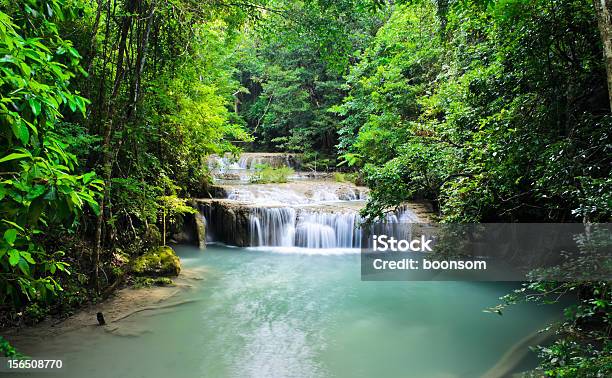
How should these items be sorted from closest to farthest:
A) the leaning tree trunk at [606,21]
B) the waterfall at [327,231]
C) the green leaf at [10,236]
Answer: the green leaf at [10,236] → the leaning tree trunk at [606,21] → the waterfall at [327,231]

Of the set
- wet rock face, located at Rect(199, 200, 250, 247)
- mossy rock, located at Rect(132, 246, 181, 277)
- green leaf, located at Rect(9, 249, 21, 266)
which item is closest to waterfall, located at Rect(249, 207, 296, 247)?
wet rock face, located at Rect(199, 200, 250, 247)

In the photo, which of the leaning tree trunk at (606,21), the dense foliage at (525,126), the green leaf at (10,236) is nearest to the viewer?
the green leaf at (10,236)

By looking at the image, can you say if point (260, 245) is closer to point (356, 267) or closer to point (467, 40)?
point (356, 267)

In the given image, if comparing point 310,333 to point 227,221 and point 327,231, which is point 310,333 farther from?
point 227,221

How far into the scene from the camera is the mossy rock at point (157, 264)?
675cm

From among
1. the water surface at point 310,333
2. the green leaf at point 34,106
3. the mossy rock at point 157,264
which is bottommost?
the water surface at point 310,333

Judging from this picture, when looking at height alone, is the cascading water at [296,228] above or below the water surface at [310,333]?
above

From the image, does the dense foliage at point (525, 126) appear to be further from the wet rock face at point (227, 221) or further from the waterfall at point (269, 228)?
the wet rock face at point (227, 221)

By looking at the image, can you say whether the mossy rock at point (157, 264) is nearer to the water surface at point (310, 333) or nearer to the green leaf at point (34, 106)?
the water surface at point (310, 333)

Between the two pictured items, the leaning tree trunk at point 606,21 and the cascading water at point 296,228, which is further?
the cascading water at point 296,228

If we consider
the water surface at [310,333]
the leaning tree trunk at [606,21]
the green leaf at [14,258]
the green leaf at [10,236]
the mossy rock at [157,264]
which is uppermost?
the leaning tree trunk at [606,21]

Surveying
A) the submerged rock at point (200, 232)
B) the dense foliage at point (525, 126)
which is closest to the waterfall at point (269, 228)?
the submerged rock at point (200, 232)

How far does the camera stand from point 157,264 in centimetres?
701

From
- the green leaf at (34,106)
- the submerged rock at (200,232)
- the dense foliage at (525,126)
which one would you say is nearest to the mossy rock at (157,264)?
the submerged rock at (200,232)
